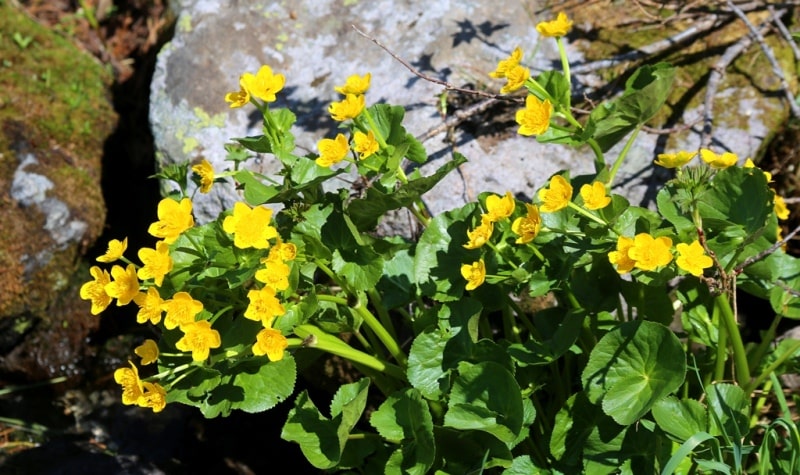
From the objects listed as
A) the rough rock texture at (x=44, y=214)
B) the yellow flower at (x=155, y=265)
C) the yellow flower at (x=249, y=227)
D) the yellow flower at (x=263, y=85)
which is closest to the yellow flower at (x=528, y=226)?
the yellow flower at (x=249, y=227)

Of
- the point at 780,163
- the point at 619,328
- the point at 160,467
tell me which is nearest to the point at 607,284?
the point at 619,328

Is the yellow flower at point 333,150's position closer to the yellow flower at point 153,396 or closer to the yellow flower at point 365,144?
the yellow flower at point 365,144

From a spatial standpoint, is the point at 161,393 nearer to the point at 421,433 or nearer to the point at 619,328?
the point at 421,433

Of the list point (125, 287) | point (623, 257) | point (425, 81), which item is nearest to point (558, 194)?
point (623, 257)

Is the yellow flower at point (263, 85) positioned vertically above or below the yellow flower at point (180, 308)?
above

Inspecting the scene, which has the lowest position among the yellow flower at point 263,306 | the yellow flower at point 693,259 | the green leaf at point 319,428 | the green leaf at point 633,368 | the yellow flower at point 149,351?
the green leaf at point 319,428
